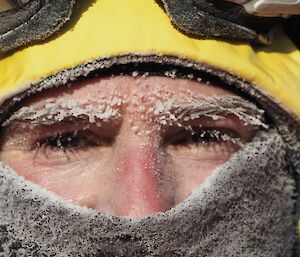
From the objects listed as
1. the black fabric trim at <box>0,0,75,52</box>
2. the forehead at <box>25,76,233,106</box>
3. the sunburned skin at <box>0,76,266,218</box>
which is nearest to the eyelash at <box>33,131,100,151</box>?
the sunburned skin at <box>0,76,266,218</box>

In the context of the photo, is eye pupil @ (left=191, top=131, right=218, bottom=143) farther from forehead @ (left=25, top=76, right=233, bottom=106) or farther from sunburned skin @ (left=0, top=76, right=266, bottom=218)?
forehead @ (left=25, top=76, right=233, bottom=106)

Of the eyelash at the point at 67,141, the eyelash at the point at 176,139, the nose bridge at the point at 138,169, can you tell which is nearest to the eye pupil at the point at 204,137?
the eyelash at the point at 176,139

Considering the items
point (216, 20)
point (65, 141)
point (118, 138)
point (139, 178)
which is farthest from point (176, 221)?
point (216, 20)

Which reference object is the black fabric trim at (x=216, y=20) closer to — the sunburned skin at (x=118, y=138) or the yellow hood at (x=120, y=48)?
the yellow hood at (x=120, y=48)

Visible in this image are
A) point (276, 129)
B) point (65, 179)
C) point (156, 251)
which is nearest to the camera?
point (156, 251)

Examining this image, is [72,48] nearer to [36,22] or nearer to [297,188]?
[36,22]

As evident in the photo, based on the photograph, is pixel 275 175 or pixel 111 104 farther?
pixel 275 175

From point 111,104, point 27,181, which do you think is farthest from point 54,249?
point 111,104

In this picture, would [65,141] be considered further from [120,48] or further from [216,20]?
[216,20]
